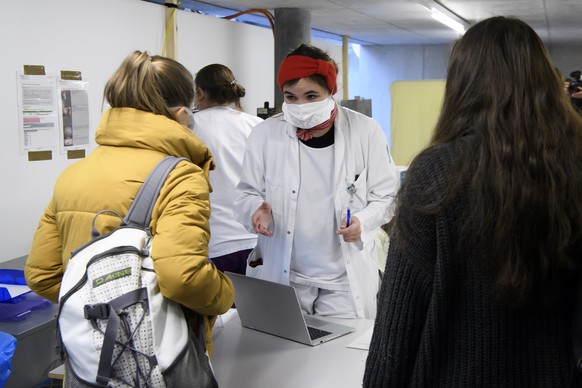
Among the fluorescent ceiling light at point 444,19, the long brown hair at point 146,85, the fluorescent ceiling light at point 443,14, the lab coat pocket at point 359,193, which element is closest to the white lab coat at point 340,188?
the lab coat pocket at point 359,193

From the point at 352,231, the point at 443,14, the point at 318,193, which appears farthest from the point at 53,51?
the point at 443,14

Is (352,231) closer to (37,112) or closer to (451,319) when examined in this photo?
(451,319)

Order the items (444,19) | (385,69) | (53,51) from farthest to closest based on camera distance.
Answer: (385,69)
(444,19)
(53,51)

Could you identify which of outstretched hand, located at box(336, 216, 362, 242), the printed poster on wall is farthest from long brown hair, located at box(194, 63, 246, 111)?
outstretched hand, located at box(336, 216, 362, 242)

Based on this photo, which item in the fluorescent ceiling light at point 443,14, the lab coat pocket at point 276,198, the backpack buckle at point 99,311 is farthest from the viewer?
the fluorescent ceiling light at point 443,14

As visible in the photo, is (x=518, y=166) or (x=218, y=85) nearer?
(x=518, y=166)

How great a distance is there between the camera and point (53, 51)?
3.46 metres

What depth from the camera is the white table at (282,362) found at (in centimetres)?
175

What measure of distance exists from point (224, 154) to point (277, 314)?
1.37m

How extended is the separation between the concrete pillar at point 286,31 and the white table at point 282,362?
4117 mm

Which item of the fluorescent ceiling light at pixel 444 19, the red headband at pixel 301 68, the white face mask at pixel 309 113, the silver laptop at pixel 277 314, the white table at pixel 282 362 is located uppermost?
the fluorescent ceiling light at pixel 444 19

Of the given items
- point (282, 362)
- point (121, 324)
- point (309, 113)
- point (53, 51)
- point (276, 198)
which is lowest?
point (282, 362)

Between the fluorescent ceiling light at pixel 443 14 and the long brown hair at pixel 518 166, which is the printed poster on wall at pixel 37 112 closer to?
the long brown hair at pixel 518 166

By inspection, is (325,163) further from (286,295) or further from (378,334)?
(378,334)
